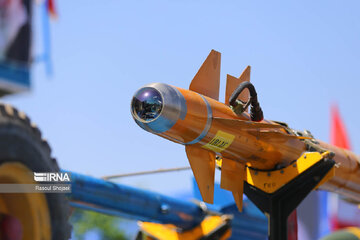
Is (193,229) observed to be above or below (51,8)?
below

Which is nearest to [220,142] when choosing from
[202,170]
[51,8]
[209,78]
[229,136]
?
[229,136]

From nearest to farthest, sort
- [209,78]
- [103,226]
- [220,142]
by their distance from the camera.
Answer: [220,142] → [209,78] → [103,226]

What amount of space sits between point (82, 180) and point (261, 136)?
2365 mm

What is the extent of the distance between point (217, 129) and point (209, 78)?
0.59 m

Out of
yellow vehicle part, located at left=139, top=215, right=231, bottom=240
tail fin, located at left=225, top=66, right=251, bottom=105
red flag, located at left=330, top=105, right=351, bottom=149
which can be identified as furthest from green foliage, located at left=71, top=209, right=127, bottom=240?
tail fin, located at left=225, top=66, right=251, bottom=105

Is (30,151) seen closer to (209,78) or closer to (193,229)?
(209,78)

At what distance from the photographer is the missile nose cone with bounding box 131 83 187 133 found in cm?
444

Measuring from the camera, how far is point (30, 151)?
11.6 ft

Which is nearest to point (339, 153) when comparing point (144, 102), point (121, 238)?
point (144, 102)

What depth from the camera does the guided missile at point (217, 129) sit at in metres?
4.52

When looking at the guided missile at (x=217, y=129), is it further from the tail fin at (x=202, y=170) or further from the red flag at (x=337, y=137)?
the red flag at (x=337, y=137)

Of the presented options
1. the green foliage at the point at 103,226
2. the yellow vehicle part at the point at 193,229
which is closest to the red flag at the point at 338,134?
the yellow vehicle part at the point at 193,229

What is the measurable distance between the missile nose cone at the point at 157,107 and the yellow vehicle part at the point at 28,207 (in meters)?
1.29

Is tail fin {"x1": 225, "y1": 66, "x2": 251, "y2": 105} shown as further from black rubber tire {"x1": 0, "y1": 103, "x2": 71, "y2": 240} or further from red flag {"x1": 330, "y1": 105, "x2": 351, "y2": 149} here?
red flag {"x1": 330, "y1": 105, "x2": 351, "y2": 149}
